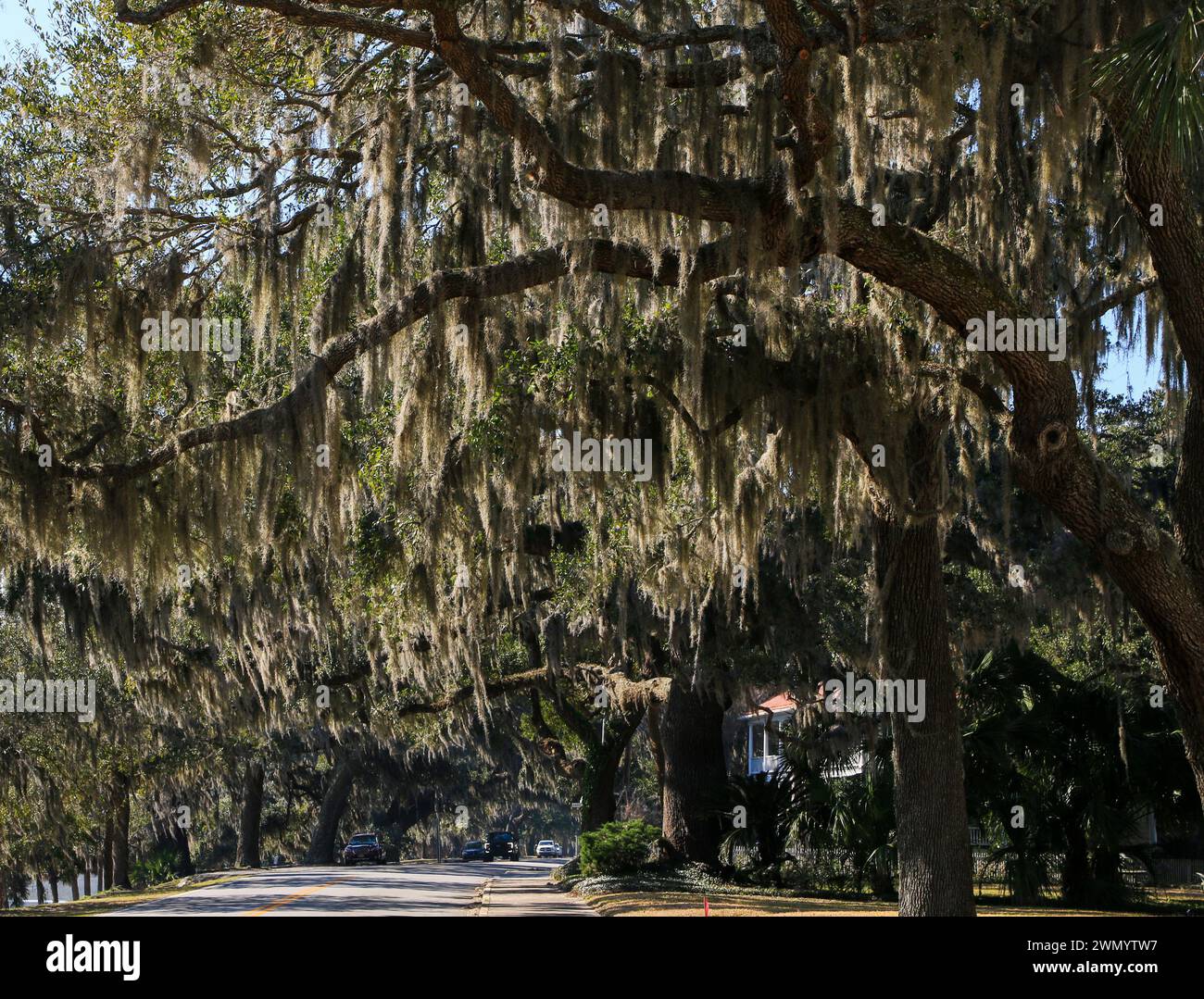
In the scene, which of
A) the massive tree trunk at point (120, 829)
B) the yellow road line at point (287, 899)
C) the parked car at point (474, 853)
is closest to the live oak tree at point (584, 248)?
the yellow road line at point (287, 899)

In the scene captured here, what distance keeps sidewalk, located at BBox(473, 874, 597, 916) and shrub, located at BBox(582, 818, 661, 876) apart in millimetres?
853

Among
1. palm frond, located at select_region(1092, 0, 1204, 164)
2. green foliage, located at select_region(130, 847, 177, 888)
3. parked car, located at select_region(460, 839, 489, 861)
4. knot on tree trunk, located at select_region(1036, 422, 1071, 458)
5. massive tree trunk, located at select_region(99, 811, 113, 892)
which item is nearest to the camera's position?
palm frond, located at select_region(1092, 0, 1204, 164)

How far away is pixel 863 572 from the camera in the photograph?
18.3 meters

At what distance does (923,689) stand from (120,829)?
107 ft

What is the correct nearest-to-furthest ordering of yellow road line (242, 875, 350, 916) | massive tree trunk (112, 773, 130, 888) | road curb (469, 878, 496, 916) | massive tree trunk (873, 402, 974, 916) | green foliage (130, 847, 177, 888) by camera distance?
1. massive tree trunk (873, 402, 974, 916)
2. yellow road line (242, 875, 350, 916)
3. road curb (469, 878, 496, 916)
4. massive tree trunk (112, 773, 130, 888)
5. green foliage (130, 847, 177, 888)

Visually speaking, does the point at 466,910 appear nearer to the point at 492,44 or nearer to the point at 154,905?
the point at 154,905

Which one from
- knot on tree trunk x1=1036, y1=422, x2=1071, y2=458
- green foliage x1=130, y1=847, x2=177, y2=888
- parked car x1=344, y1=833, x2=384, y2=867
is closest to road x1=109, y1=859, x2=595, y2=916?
knot on tree trunk x1=1036, y1=422, x2=1071, y2=458

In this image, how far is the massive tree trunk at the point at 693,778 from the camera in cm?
2119

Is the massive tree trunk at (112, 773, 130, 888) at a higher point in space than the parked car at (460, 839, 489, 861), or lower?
higher

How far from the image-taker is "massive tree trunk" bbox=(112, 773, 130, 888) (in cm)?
3275

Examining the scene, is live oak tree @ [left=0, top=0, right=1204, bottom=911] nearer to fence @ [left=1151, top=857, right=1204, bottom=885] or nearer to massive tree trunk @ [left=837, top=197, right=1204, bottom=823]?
massive tree trunk @ [left=837, top=197, right=1204, bottom=823]

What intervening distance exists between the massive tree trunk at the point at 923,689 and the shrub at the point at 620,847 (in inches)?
437

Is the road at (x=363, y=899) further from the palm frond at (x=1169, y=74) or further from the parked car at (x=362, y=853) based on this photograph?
the parked car at (x=362, y=853)

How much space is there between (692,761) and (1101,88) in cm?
1490
